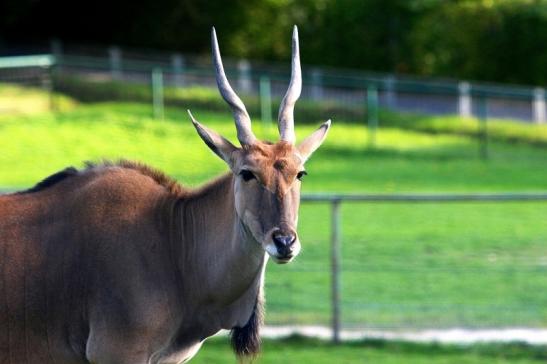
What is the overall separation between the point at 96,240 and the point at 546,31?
26.1m

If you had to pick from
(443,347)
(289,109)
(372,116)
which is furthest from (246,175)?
(372,116)

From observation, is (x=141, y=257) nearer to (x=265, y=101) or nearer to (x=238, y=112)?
(x=238, y=112)

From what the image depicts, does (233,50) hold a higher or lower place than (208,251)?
higher

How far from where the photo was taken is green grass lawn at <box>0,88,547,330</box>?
42.5 ft

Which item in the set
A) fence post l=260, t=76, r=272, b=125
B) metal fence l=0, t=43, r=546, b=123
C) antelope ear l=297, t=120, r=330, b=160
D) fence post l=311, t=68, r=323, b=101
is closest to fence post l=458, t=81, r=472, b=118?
metal fence l=0, t=43, r=546, b=123

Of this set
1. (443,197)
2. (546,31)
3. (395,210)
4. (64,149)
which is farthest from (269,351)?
(546,31)

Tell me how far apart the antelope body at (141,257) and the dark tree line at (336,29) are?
25436mm

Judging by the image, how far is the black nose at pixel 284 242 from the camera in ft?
21.6

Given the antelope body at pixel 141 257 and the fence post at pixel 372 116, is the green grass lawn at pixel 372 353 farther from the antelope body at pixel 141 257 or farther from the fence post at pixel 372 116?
the fence post at pixel 372 116

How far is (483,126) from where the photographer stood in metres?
26.3

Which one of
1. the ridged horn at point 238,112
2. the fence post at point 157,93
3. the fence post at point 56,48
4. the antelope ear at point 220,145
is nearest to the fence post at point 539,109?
the fence post at point 157,93

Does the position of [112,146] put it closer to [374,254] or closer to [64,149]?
[64,149]

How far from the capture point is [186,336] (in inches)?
287

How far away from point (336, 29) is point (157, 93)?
10136 millimetres
